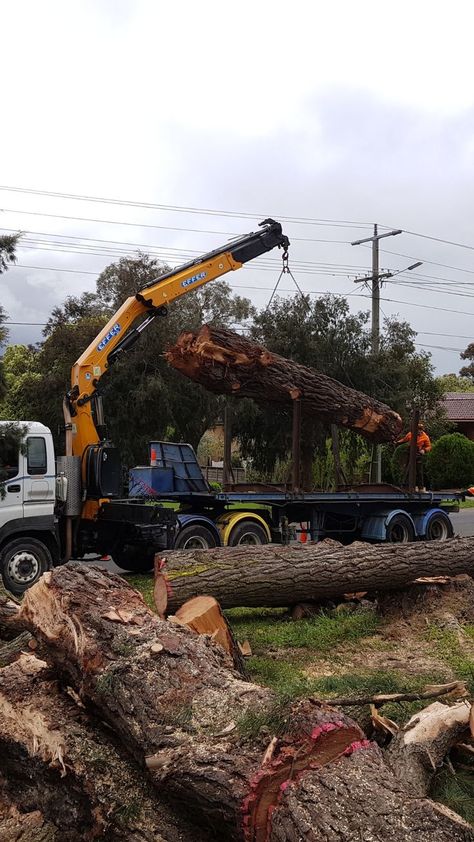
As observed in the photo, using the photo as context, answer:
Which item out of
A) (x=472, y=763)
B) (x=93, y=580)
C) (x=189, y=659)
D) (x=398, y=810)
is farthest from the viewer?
(x=93, y=580)

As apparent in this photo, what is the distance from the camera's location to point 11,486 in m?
9.88

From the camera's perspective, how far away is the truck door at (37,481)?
9.99m

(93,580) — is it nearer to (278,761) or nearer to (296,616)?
(278,761)

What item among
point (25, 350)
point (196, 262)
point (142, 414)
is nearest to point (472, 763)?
point (196, 262)

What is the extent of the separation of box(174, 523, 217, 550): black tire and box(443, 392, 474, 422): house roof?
3348 cm

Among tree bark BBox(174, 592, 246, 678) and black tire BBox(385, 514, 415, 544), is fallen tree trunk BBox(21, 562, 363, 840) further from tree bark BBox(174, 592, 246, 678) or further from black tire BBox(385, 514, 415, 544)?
black tire BBox(385, 514, 415, 544)

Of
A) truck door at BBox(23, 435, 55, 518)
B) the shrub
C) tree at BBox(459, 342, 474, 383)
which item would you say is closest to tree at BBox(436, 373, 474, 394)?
tree at BBox(459, 342, 474, 383)

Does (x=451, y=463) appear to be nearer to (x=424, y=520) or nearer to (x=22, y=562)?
(x=424, y=520)

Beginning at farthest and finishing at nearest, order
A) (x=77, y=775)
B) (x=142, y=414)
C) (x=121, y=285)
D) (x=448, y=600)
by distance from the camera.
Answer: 1. (x=121, y=285)
2. (x=142, y=414)
3. (x=448, y=600)
4. (x=77, y=775)

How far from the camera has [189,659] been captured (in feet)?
13.3

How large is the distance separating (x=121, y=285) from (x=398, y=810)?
26.4 metres

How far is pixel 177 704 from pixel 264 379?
370 inches

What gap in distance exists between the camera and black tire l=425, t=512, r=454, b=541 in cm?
1473

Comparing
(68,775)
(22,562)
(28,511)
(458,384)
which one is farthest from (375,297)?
(458,384)
